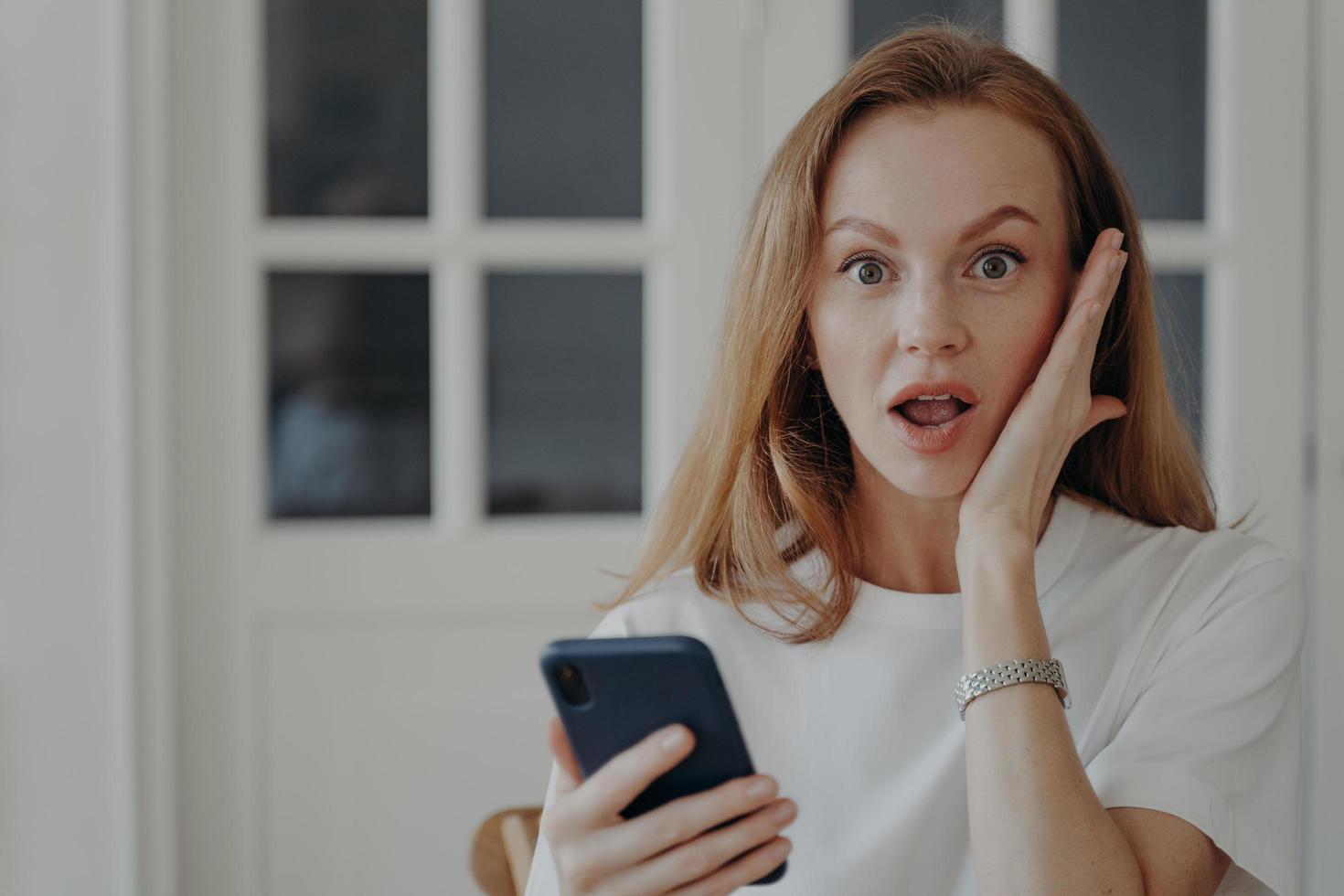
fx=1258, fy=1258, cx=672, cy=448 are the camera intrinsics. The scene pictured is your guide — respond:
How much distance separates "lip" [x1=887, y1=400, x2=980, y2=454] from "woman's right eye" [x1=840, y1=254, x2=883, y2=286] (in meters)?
0.11

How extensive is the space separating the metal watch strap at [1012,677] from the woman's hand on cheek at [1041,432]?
107 millimetres

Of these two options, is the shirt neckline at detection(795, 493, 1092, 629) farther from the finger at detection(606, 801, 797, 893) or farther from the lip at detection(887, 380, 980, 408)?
the finger at detection(606, 801, 797, 893)

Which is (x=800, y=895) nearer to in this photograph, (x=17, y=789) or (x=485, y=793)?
(x=485, y=793)

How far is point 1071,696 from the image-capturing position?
3.55 feet

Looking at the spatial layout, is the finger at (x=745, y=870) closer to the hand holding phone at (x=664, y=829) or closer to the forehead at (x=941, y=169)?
the hand holding phone at (x=664, y=829)

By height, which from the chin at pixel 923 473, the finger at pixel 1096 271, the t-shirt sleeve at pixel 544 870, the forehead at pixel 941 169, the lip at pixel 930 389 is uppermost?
the forehead at pixel 941 169

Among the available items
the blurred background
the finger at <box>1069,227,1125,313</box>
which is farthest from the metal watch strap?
the blurred background

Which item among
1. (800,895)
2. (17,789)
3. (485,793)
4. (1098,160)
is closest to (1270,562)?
(1098,160)

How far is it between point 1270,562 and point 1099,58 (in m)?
1.39

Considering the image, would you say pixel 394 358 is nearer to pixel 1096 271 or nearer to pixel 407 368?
pixel 407 368

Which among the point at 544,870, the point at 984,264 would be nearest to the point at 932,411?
the point at 984,264

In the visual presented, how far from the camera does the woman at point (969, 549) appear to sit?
3.09ft

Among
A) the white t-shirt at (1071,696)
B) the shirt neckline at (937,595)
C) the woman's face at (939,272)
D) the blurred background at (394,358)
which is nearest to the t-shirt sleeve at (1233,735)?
the white t-shirt at (1071,696)

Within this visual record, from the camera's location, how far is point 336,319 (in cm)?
207
